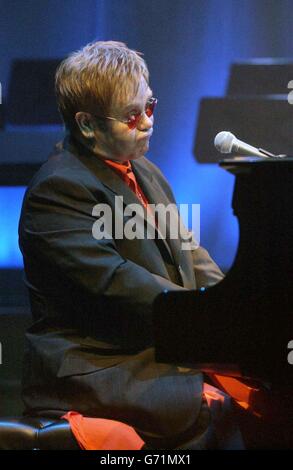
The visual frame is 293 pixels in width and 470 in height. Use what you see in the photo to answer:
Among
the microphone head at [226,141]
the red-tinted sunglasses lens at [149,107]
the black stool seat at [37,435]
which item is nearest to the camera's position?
the black stool seat at [37,435]

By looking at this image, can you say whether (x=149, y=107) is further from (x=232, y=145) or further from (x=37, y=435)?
(x=37, y=435)

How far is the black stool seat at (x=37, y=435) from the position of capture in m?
2.26

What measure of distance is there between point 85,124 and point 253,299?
2.47ft

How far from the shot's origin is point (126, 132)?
2455mm

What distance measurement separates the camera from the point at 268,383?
6.97 ft

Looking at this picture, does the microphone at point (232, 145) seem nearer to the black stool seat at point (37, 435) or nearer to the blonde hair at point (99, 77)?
the blonde hair at point (99, 77)

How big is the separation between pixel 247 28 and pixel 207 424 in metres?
1.98

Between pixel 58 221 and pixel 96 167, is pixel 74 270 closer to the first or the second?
pixel 58 221

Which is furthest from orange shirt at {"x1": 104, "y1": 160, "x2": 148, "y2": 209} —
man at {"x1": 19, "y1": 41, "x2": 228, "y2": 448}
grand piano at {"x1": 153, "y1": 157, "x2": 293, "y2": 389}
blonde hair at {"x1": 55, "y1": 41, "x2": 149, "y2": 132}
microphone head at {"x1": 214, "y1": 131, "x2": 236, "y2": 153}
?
grand piano at {"x1": 153, "y1": 157, "x2": 293, "y2": 389}

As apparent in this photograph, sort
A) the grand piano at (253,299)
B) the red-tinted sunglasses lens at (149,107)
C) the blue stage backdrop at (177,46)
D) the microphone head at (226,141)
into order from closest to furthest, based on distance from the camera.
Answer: the grand piano at (253,299) → the microphone head at (226,141) → the red-tinted sunglasses lens at (149,107) → the blue stage backdrop at (177,46)

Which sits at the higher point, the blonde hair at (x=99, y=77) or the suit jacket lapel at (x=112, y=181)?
the blonde hair at (x=99, y=77)

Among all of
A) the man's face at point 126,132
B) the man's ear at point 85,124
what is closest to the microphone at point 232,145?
the man's face at point 126,132
